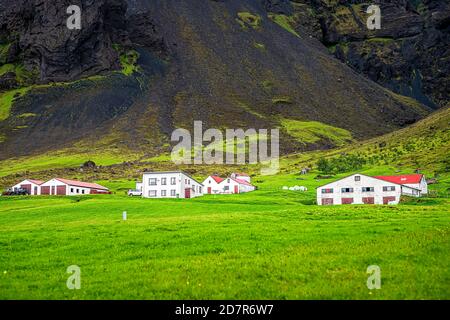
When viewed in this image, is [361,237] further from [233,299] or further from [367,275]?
[233,299]

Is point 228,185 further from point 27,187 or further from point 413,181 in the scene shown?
point 27,187

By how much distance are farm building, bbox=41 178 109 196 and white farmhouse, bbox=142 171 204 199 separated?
1670 cm

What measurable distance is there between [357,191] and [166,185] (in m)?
35.3

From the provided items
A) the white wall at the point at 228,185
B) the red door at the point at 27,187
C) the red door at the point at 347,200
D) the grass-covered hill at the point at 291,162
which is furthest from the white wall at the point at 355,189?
the red door at the point at 27,187

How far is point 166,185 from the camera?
304ft

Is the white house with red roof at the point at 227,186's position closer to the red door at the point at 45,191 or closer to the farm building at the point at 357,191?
the farm building at the point at 357,191

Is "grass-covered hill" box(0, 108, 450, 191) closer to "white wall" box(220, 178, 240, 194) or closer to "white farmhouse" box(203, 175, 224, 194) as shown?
"white farmhouse" box(203, 175, 224, 194)

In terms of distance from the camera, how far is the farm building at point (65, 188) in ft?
330

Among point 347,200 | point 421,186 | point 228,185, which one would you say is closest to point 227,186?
point 228,185

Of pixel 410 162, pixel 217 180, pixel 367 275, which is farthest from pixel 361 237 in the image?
pixel 410 162

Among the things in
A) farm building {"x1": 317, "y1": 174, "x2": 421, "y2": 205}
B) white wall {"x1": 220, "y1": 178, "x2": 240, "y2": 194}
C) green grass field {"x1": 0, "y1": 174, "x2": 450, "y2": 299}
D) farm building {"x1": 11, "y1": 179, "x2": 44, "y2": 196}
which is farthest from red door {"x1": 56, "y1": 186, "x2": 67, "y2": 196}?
green grass field {"x1": 0, "y1": 174, "x2": 450, "y2": 299}

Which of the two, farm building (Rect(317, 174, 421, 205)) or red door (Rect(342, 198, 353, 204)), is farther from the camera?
red door (Rect(342, 198, 353, 204))

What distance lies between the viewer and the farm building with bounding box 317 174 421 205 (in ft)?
260

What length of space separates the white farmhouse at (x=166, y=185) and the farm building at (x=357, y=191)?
2628cm
